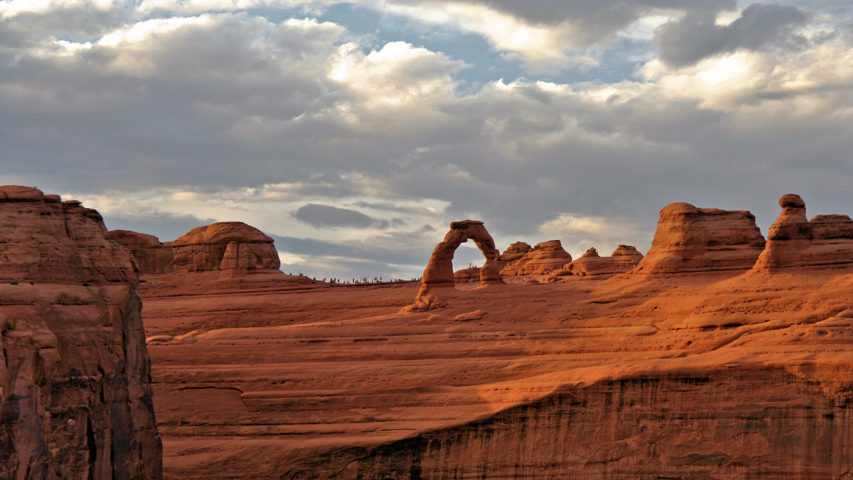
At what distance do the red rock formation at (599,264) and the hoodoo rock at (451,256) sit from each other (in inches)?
532

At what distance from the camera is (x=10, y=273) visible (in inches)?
682

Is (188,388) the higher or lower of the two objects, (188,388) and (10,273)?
the lower

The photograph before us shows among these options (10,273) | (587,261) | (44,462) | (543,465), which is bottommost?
(543,465)

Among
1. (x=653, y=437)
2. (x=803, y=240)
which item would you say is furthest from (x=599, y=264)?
(x=653, y=437)

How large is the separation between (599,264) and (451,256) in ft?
59.0

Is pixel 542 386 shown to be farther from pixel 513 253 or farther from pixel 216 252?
pixel 513 253

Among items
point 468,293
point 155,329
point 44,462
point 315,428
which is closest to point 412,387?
point 315,428

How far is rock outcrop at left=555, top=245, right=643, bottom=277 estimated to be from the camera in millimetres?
59312

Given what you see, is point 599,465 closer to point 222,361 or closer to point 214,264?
point 222,361

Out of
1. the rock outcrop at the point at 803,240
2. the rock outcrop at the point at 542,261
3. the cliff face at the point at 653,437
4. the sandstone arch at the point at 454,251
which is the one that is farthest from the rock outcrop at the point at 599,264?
the cliff face at the point at 653,437

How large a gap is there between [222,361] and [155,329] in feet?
46.5

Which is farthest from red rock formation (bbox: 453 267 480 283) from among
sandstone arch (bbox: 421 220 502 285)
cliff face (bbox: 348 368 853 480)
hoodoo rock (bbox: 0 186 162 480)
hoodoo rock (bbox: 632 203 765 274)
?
hoodoo rock (bbox: 0 186 162 480)

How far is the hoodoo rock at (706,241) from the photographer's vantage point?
40.5 m

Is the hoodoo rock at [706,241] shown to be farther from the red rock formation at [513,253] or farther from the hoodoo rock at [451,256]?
the red rock formation at [513,253]
